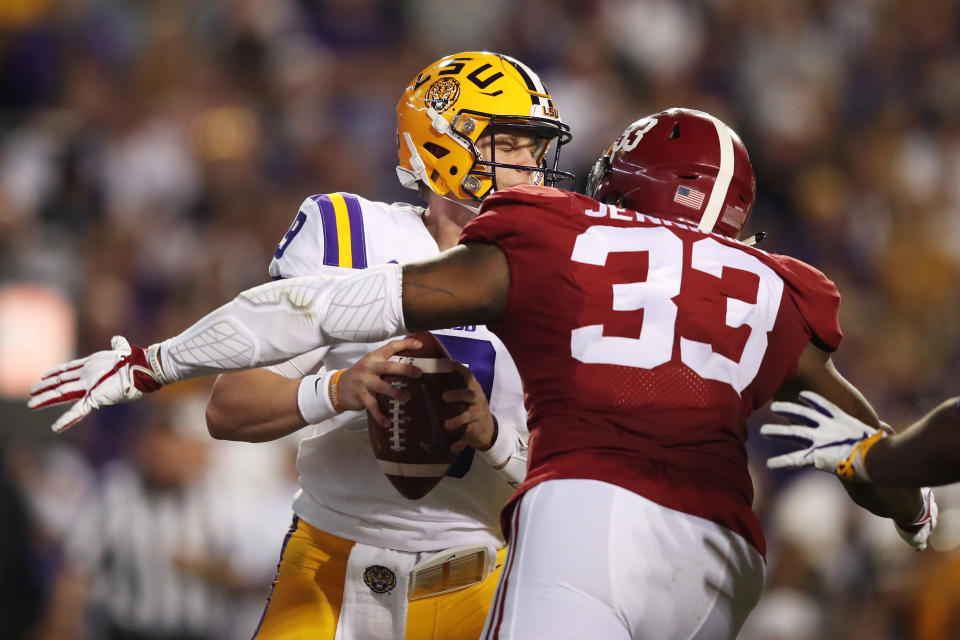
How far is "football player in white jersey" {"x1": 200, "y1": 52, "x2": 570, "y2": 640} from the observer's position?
2.86 metres

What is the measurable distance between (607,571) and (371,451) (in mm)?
890

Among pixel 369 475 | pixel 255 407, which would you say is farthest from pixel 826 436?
pixel 255 407

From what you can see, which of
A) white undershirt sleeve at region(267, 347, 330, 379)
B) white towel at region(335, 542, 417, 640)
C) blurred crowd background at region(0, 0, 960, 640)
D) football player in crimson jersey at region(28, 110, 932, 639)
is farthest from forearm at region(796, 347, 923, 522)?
blurred crowd background at region(0, 0, 960, 640)

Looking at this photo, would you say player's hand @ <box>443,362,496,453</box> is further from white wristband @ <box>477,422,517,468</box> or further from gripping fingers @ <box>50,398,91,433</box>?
gripping fingers @ <box>50,398,91,433</box>

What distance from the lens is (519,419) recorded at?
304 centimetres

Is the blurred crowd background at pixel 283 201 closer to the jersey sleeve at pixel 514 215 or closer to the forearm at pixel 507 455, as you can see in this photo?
the forearm at pixel 507 455

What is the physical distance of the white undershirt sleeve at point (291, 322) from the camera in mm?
2428

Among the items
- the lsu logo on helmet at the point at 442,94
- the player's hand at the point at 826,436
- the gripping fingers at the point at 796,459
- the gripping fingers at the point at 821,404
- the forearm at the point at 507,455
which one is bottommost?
the forearm at the point at 507,455

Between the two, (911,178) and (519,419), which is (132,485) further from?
(911,178)

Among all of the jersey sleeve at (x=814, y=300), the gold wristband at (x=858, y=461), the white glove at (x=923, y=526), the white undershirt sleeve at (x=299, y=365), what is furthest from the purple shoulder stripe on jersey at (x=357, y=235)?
the white glove at (x=923, y=526)

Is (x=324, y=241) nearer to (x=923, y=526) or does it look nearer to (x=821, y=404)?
(x=821, y=404)

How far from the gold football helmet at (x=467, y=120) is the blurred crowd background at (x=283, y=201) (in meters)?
2.48

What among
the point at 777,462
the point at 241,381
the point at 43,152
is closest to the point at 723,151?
the point at 777,462

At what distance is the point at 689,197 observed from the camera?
8.77ft
